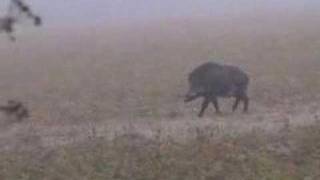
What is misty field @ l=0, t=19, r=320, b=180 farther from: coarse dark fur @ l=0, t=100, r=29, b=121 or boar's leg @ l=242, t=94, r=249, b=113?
coarse dark fur @ l=0, t=100, r=29, b=121

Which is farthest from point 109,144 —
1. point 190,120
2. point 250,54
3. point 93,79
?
point 250,54

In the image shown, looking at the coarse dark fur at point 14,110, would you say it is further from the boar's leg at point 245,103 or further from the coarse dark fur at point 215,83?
the boar's leg at point 245,103

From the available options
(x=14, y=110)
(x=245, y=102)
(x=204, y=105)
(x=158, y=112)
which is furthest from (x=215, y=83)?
(x=14, y=110)

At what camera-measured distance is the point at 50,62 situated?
41.3m

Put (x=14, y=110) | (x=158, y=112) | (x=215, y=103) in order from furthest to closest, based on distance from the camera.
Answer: (x=158, y=112) < (x=215, y=103) < (x=14, y=110)

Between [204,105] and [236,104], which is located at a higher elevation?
[204,105]

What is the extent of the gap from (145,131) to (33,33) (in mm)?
39730

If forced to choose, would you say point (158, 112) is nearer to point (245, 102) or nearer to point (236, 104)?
point (236, 104)

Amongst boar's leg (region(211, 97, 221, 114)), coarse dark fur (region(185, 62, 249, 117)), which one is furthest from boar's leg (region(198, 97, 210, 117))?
boar's leg (region(211, 97, 221, 114))

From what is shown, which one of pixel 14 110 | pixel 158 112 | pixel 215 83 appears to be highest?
pixel 14 110

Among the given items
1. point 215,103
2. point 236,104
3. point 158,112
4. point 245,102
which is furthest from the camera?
point 158,112

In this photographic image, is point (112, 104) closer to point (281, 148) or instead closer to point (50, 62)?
point (281, 148)

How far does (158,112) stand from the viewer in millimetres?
25203

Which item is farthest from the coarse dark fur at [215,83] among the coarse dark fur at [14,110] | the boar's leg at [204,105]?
the coarse dark fur at [14,110]
